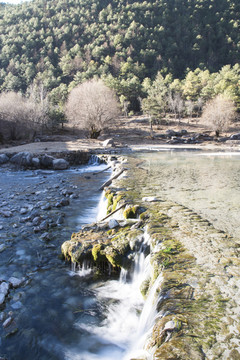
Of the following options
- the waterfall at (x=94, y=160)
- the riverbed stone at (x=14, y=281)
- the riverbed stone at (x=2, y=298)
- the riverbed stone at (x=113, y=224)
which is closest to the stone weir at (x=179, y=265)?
the riverbed stone at (x=113, y=224)

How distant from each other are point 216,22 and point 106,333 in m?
131

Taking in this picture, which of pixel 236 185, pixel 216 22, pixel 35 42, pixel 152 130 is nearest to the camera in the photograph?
pixel 236 185

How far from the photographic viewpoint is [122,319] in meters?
3.70

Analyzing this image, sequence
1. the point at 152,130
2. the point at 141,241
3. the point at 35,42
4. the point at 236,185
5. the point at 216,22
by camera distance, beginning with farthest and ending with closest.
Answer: the point at 216,22, the point at 35,42, the point at 152,130, the point at 236,185, the point at 141,241

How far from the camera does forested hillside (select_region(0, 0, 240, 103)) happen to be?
78625 millimetres

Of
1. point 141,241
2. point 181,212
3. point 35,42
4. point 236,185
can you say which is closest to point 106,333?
point 141,241

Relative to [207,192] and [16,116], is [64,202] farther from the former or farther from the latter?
[16,116]

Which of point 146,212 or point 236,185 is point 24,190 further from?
point 236,185

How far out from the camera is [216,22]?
10338 cm

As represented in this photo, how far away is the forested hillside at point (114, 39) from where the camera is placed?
78625 mm

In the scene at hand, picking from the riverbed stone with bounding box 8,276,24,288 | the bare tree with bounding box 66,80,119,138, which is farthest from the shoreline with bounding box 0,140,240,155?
the riverbed stone with bounding box 8,276,24,288

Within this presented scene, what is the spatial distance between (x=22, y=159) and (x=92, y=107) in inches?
579

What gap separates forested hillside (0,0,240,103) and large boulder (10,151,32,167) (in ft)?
184

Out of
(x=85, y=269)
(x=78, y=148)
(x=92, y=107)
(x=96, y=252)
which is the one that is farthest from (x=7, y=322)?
(x=92, y=107)
